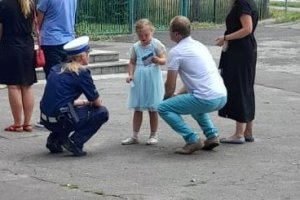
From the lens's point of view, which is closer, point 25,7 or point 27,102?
point 25,7

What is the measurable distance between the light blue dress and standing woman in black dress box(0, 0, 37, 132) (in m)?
1.32

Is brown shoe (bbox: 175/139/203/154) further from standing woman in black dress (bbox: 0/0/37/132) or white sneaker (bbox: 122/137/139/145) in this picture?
standing woman in black dress (bbox: 0/0/37/132)

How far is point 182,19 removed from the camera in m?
7.77

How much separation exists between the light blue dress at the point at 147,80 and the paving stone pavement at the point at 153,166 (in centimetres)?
48

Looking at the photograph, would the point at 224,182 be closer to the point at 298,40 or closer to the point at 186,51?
the point at 186,51

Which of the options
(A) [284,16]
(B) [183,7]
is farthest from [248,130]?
(A) [284,16]

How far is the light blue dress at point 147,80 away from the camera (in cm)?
812

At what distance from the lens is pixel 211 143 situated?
803 centimetres

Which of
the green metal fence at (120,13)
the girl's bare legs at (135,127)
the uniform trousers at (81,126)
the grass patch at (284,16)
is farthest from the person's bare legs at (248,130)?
the grass patch at (284,16)

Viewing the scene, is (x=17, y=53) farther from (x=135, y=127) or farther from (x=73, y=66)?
(x=135, y=127)

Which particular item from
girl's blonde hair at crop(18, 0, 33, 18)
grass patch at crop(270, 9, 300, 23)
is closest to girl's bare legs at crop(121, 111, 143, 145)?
girl's blonde hair at crop(18, 0, 33, 18)

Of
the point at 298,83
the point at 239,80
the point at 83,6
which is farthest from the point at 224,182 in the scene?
the point at 83,6

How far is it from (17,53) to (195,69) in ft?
6.91

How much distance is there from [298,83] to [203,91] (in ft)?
20.1
